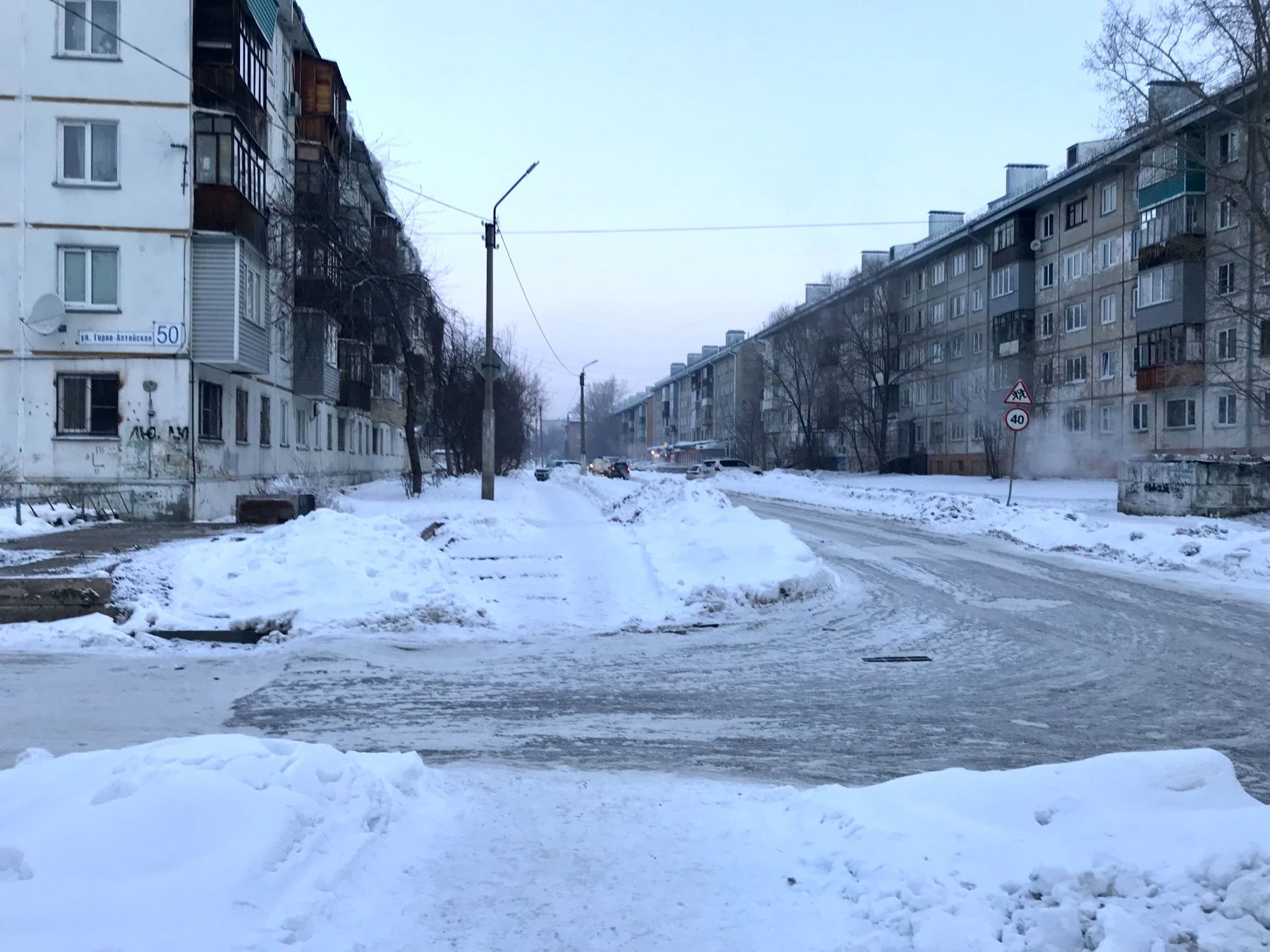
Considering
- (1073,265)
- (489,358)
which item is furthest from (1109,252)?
(489,358)

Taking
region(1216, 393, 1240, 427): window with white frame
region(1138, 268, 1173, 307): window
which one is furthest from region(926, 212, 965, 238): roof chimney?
region(1216, 393, 1240, 427): window with white frame

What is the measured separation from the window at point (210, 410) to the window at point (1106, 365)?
39101mm

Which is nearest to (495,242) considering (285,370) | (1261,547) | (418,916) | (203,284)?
(203,284)

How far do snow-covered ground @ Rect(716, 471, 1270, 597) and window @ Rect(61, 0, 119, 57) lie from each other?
905 inches

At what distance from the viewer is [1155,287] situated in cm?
4009

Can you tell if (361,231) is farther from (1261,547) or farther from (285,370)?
(1261,547)

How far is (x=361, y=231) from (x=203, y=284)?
635cm

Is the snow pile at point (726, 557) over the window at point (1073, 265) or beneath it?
beneath

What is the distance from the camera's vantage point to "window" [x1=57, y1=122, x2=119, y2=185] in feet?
72.3

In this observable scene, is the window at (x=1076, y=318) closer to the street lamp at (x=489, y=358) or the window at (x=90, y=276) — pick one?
the street lamp at (x=489, y=358)

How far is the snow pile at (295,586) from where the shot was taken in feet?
33.6

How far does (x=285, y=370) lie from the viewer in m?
31.2

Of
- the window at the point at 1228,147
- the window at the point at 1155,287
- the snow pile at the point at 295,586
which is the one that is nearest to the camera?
the snow pile at the point at 295,586

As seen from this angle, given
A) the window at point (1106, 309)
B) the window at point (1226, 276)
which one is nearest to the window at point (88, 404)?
the window at point (1226, 276)
